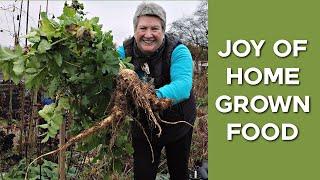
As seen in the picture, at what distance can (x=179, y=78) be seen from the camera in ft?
9.23

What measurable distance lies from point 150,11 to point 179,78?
39 cm

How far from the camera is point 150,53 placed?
115 inches

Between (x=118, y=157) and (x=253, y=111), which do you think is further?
(x=253, y=111)

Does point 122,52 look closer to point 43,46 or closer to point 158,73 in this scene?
point 158,73

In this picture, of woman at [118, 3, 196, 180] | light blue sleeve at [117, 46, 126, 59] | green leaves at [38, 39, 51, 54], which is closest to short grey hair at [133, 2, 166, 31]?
woman at [118, 3, 196, 180]

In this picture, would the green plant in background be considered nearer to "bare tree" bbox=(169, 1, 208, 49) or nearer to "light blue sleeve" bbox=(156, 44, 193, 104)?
"light blue sleeve" bbox=(156, 44, 193, 104)

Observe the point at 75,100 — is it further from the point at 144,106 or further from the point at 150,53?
the point at 150,53

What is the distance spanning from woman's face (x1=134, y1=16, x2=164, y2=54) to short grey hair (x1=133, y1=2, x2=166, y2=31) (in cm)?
2

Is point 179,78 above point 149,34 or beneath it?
beneath

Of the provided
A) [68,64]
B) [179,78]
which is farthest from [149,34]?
[68,64]

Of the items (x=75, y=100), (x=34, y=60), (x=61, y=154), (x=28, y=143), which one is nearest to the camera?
(x=34, y=60)

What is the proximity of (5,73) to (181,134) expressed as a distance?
1.14 meters

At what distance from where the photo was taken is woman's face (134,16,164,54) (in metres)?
2.86

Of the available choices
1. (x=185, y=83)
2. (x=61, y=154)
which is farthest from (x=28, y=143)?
(x=185, y=83)
